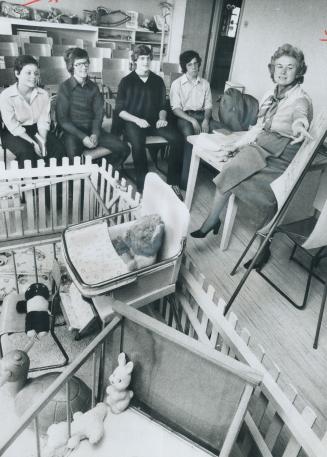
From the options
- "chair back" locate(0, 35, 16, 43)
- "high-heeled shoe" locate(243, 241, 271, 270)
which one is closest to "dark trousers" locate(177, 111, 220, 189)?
"high-heeled shoe" locate(243, 241, 271, 270)

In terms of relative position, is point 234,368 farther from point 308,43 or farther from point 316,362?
point 308,43

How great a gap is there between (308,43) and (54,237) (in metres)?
4.32

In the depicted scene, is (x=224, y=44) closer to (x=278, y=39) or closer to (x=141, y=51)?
(x=278, y=39)

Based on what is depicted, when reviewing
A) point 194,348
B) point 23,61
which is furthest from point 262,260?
point 23,61

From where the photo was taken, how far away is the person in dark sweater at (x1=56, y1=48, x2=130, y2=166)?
11.7ft

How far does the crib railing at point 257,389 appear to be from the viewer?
4.47ft

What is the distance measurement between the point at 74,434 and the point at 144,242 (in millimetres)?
955

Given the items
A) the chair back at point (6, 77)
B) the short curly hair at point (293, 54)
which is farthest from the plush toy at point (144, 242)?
the chair back at point (6, 77)

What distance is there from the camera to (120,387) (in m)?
1.63

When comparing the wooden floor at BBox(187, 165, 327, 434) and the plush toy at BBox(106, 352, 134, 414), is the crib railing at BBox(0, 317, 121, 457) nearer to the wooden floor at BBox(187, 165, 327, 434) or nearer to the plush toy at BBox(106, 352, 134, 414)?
the plush toy at BBox(106, 352, 134, 414)

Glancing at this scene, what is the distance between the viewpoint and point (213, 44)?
28.2ft

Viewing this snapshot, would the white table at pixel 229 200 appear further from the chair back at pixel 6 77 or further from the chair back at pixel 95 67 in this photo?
the chair back at pixel 95 67

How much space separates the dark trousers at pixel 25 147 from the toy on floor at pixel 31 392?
6.59ft

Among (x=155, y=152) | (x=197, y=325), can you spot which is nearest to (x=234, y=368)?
(x=197, y=325)
